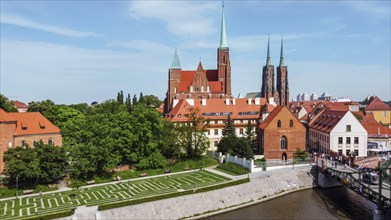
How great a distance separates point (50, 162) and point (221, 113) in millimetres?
39373

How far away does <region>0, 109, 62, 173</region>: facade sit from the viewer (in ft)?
152

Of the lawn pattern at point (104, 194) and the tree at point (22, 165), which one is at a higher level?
the tree at point (22, 165)

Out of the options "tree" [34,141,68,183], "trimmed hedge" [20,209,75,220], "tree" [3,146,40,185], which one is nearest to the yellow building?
"tree" [34,141,68,183]

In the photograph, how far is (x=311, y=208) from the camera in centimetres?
3947

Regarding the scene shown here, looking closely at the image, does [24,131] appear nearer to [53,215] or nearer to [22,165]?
[22,165]

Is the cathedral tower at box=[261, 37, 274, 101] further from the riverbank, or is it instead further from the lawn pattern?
the lawn pattern

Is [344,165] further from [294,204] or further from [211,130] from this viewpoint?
[211,130]

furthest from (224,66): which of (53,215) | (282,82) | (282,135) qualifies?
(53,215)

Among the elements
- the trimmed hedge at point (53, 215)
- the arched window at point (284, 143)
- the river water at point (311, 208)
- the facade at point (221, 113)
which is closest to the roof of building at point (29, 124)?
the trimmed hedge at point (53, 215)

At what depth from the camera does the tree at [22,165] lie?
3891 cm

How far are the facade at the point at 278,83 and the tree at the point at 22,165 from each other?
95975 mm

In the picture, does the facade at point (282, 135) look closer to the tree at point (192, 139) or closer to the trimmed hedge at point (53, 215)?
the tree at point (192, 139)

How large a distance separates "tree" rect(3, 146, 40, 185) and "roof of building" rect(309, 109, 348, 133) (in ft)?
149

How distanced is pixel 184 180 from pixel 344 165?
2391 cm
